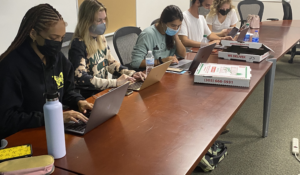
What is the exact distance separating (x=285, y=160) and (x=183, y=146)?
139 centimetres

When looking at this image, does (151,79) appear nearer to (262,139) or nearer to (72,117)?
(72,117)

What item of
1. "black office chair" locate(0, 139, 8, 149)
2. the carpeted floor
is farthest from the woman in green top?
"black office chair" locate(0, 139, 8, 149)

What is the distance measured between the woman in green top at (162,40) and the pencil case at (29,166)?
1371 mm

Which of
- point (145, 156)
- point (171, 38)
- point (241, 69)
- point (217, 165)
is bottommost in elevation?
point (217, 165)

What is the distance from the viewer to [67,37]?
220 cm

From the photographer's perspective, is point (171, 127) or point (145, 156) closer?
point (145, 156)

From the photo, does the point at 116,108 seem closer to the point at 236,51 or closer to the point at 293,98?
the point at 236,51

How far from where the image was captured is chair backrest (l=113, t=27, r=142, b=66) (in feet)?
7.57

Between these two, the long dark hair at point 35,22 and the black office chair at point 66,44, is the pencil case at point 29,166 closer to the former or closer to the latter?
the long dark hair at point 35,22

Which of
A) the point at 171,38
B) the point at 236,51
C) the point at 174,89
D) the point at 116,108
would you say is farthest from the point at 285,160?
the point at 116,108

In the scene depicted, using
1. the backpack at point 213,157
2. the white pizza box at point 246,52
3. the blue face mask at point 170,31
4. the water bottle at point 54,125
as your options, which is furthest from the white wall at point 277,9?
the water bottle at point 54,125

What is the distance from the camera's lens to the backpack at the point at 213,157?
6.12 ft

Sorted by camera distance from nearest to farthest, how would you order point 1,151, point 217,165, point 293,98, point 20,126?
point 1,151
point 20,126
point 217,165
point 293,98

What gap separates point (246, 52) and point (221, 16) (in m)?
1.38
